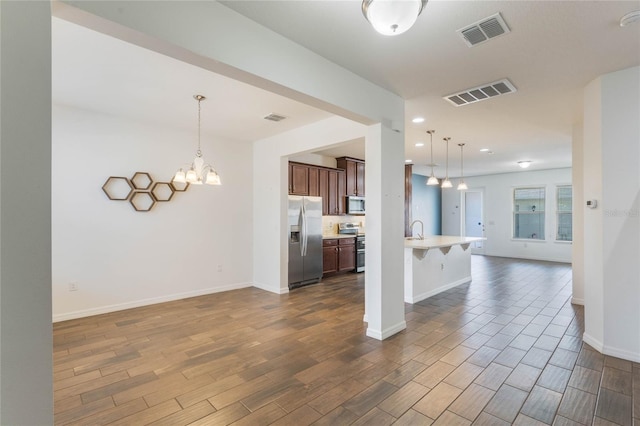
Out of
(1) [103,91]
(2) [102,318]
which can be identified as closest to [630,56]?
(1) [103,91]

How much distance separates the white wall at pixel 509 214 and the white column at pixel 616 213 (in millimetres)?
7094

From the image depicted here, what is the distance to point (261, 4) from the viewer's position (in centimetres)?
201

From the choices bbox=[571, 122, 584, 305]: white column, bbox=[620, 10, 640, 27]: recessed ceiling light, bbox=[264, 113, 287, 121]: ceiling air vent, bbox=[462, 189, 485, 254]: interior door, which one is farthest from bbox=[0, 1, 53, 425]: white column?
bbox=[462, 189, 485, 254]: interior door

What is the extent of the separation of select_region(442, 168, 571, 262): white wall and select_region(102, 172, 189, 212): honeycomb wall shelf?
9545 millimetres

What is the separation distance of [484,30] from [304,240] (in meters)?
4.27

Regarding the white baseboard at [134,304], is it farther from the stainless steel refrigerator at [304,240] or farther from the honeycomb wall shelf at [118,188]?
the honeycomb wall shelf at [118,188]

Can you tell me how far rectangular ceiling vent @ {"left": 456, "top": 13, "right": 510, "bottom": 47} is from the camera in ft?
7.12

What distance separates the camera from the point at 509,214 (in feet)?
32.4

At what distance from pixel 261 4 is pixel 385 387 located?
114 inches

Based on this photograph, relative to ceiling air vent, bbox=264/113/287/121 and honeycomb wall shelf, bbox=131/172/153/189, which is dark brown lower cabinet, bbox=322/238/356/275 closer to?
ceiling air vent, bbox=264/113/287/121

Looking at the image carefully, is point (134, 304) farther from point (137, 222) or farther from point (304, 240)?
point (304, 240)

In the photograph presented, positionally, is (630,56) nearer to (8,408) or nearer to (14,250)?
(14,250)

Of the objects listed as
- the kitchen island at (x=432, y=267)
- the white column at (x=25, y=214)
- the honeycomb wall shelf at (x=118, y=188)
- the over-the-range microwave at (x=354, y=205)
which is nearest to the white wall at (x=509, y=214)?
the kitchen island at (x=432, y=267)

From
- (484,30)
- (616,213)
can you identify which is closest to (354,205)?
(616,213)
